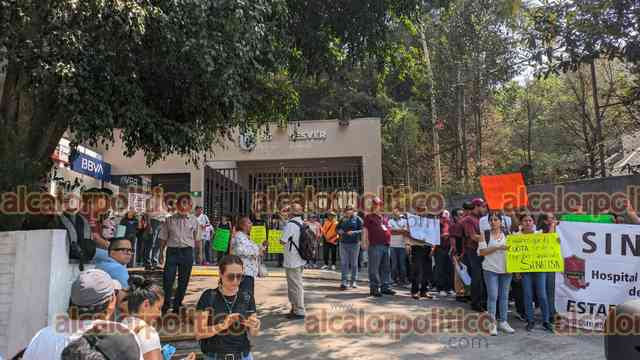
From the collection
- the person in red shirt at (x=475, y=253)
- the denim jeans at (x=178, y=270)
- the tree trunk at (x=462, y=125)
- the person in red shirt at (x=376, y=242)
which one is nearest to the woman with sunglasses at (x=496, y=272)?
the person in red shirt at (x=475, y=253)

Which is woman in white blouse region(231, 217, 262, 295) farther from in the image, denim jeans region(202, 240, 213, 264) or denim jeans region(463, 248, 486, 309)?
denim jeans region(202, 240, 213, 264)

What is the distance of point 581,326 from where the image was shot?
25.3ft

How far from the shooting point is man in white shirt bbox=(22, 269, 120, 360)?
2.72m

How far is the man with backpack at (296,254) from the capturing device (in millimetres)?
8312

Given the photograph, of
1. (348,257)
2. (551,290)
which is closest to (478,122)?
(348,257)

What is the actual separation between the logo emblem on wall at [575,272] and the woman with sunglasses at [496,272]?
1.07 meters

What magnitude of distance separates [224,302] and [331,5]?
25.2 ft

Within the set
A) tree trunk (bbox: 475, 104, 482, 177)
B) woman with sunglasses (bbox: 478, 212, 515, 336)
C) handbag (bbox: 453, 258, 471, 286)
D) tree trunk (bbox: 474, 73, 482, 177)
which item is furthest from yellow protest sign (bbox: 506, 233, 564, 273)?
tree trunk (bbox: 475, 104, 482, 177)

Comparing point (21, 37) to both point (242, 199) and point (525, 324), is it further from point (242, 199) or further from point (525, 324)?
point (242, 199)

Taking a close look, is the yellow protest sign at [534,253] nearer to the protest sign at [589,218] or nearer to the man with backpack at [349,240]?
the protest sign at [589,218]

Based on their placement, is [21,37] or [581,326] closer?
[21,37]

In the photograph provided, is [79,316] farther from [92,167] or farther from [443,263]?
[92,167]

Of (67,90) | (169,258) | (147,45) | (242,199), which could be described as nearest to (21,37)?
(67,90)

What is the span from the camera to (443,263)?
10547mm
